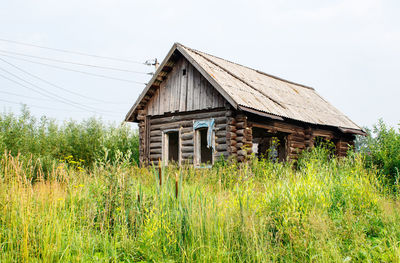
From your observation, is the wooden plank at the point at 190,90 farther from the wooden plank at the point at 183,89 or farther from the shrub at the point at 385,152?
the shrub at the point at 385,152

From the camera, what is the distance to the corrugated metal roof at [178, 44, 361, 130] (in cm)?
1206

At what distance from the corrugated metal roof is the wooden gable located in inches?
22.6

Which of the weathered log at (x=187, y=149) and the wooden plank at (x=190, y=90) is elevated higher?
the wooden plank at (x=190, y=90)

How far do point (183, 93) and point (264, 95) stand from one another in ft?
10.7

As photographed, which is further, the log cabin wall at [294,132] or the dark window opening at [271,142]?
the dark window opening at [271,142]

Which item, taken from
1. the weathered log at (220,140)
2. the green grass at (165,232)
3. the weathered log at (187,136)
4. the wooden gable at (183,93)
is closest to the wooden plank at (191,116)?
the wooden gable at (183,93)

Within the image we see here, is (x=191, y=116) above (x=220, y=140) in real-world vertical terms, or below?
above

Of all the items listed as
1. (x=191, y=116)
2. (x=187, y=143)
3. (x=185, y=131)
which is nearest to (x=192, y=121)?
(x=191, y=116)

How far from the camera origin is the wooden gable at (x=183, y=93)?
12698 millimetres

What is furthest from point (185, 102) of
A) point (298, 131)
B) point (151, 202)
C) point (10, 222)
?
point (10, 222)

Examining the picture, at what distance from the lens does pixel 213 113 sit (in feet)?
41.4

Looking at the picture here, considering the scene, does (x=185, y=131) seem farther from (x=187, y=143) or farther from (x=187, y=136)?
(x=187, y=143)

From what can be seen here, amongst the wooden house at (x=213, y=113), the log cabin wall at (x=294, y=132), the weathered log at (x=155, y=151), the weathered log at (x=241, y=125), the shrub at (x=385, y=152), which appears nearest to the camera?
the shrub at (x=385, y=152)

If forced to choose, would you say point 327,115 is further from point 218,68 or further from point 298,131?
point 218,68
